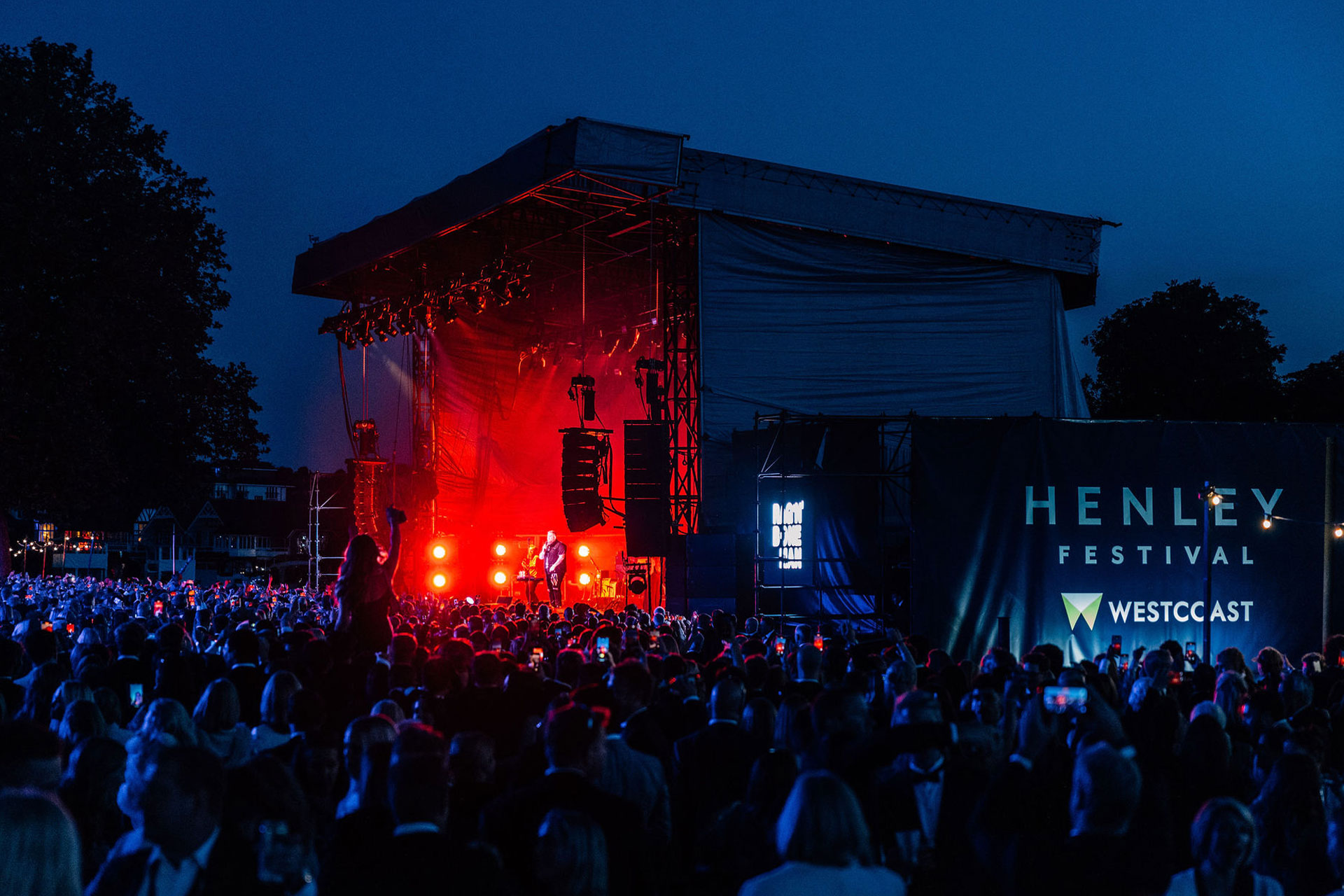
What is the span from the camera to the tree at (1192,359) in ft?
133

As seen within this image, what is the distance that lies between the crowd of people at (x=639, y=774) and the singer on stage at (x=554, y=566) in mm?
15693

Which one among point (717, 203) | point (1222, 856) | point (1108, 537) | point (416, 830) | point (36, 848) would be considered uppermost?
point (717, 203)

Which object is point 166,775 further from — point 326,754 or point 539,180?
point 539,180

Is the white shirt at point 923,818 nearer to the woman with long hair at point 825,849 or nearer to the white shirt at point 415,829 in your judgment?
the woman with long hair at point 825,849

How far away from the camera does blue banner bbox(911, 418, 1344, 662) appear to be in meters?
15.1

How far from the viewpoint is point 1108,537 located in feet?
49.8

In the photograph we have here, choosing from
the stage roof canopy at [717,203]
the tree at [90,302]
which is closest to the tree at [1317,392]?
the stage roof canopy at [717,203]

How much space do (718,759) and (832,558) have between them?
11265mm

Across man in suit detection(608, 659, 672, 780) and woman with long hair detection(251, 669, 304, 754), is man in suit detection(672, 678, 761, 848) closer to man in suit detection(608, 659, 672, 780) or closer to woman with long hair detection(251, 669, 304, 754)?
man in suit detection(608, 659, 672, 780)

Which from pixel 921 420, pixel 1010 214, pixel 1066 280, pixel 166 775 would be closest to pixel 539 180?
pixel 921 420

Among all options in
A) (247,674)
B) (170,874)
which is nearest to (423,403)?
(247,674)

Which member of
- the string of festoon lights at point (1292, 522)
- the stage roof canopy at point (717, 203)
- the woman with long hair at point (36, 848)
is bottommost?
the woman with long hair at point (36, 848)

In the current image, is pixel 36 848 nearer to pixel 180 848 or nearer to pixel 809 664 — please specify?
pixel 180 848

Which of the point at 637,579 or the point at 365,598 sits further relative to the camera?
the point at 637,579
